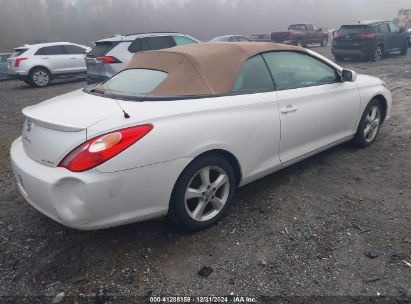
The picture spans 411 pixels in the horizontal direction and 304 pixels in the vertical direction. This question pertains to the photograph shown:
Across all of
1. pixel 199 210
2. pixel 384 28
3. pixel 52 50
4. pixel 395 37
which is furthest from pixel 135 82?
pixel 395 37

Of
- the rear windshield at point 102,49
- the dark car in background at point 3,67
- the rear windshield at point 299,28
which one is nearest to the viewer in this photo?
the rear windshield at point 102,49

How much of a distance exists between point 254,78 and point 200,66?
0.57 metres

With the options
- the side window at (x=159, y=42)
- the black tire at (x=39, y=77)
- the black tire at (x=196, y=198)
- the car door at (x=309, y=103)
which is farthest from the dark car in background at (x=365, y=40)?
the black tire at (x=196, y=198)

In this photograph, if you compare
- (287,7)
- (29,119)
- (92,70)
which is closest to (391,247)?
(29,119)

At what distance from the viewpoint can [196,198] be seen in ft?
10.2

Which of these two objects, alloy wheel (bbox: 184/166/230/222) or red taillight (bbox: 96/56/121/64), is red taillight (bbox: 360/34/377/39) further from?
alloy wheel (bbox: 184/166/230/222)

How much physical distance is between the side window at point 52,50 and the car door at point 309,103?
11.4 meters

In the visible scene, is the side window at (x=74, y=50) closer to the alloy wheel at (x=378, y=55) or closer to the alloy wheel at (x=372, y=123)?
the alloy wheel at (x=378, y=55)

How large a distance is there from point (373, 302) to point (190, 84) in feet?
6.98

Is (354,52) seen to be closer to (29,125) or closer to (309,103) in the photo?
(309,103)

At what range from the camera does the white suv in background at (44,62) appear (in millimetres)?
12516

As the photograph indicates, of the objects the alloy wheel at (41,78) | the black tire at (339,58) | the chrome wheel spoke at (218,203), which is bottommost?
the alloy wheel at (41,78)

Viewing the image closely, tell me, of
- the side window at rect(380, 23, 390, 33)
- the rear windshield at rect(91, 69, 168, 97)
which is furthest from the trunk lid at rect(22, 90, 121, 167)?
the side window at rect(380, 23, 390, 33)

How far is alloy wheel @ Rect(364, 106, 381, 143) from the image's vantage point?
4.86 metres
